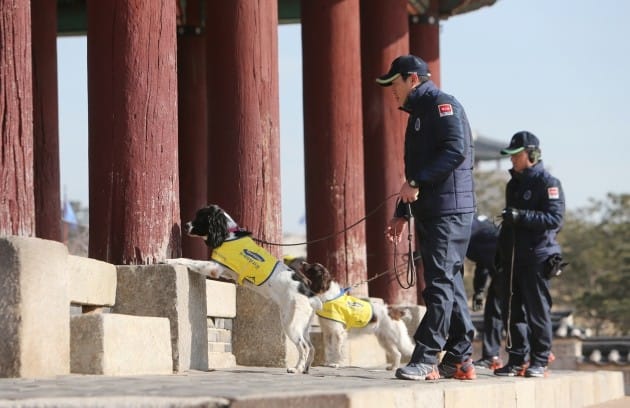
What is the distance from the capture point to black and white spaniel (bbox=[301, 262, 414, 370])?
14.1 meters

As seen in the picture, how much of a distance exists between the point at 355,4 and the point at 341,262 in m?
3.09

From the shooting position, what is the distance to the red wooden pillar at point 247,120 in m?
13.3

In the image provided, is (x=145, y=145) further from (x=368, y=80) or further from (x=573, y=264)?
(x=573, y=264)

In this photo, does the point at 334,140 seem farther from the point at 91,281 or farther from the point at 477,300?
the point at 91,281

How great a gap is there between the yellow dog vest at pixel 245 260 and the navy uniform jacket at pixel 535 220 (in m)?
2.04

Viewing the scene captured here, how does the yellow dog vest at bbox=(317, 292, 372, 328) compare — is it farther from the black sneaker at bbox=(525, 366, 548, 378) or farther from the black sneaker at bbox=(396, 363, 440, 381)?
the black sneaker at bbox=(396, 363, 440, 381)

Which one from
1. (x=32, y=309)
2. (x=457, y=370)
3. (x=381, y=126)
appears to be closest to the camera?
(x=32, y=309)

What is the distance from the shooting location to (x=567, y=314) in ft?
92.3

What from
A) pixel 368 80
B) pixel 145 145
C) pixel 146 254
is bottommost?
pixel 146 254

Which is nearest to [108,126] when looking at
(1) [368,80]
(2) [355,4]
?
(2) [355,4]

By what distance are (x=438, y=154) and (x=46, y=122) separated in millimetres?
8568

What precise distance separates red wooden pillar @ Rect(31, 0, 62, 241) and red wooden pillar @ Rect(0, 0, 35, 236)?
7.00 meters

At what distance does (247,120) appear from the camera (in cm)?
1338

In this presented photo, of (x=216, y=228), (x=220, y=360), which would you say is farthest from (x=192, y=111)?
(x=216, y=228)
